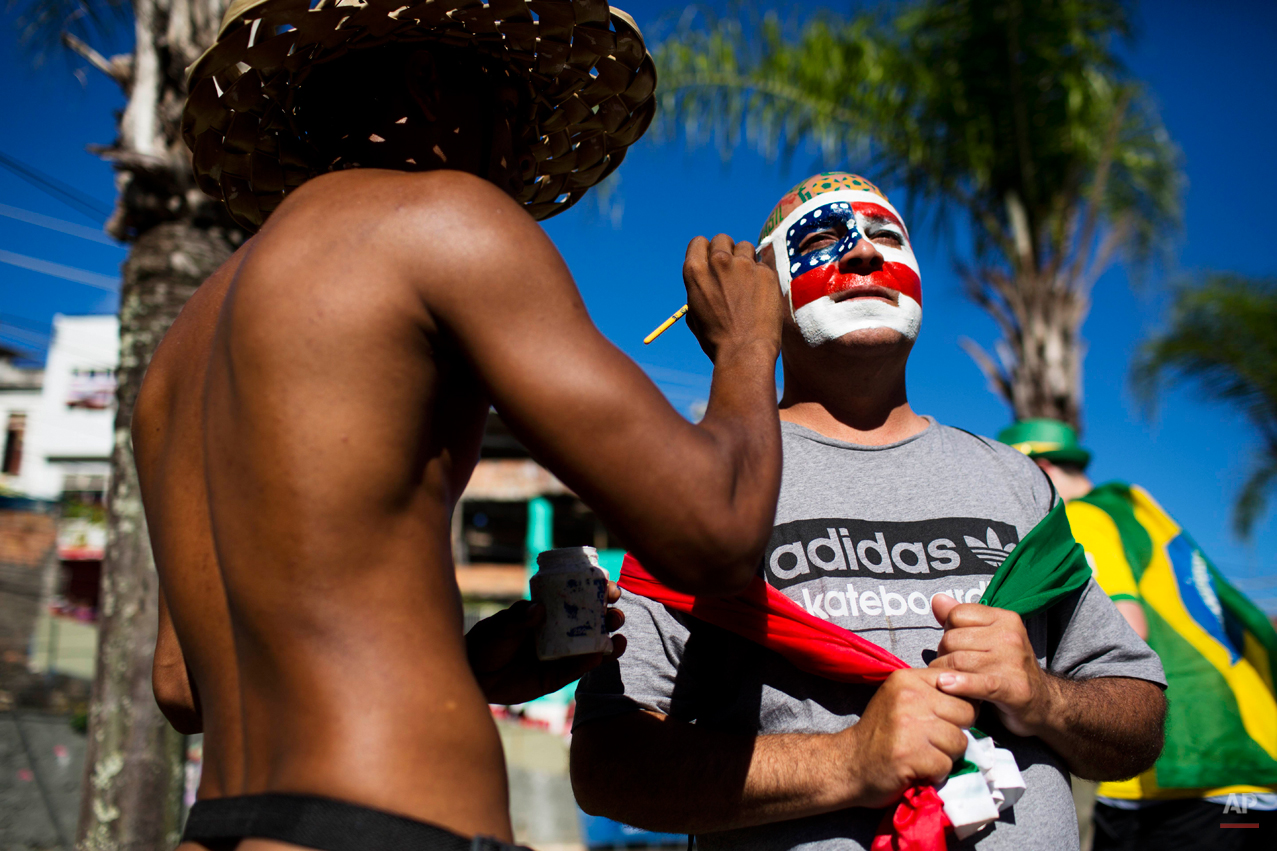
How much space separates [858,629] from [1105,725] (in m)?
0.51

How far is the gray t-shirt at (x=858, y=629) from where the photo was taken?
5.74ft

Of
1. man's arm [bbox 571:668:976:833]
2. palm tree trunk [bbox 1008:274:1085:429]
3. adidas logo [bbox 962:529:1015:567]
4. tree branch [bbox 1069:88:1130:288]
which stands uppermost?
tree branch [bbox 1069:88:1130:288]

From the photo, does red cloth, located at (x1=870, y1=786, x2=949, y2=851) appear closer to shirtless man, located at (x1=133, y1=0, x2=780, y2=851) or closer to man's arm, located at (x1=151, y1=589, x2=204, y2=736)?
shirtless man, located at (x1=133, y1=0, x2=780, y2=851)

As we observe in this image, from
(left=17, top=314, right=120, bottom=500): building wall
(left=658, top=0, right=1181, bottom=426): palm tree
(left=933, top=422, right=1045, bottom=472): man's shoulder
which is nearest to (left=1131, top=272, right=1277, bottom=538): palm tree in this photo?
(left=658, top=0, right=1181, bottom=426): palm tree

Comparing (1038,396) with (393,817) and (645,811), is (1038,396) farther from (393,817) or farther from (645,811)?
(393,817)

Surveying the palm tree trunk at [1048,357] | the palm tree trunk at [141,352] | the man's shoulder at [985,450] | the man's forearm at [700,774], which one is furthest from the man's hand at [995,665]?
the palm tree trunk at [1048,357]

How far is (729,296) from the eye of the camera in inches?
58.7

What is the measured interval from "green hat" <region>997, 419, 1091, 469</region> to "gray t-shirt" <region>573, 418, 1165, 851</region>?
2791mm

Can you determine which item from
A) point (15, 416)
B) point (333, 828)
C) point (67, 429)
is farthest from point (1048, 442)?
point (15, 416)

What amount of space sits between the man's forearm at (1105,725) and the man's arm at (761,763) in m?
0.25

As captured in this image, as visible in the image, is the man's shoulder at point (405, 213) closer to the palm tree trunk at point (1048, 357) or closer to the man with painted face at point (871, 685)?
the man with painted face at point (871, 685)

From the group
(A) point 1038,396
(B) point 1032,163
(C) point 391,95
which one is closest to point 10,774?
(C) point 391,95

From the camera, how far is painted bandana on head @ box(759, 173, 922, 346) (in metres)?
2.17

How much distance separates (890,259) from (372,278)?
1.47 metres
